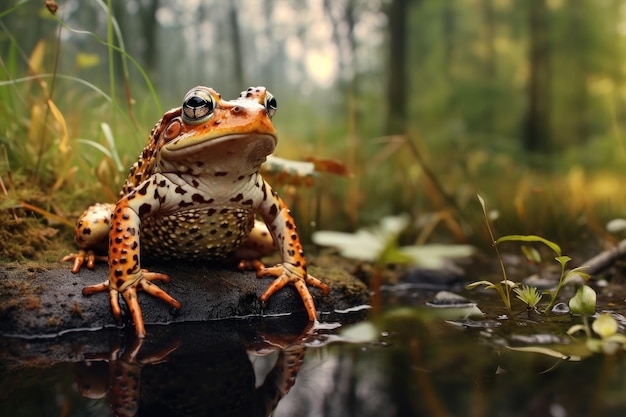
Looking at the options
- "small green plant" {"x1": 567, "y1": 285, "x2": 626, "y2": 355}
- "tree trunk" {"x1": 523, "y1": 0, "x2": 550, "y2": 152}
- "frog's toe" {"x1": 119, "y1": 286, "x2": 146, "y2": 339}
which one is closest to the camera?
"small green plant" {"x1": 567, "y1": 285, "x2": 626, "y2": 355}

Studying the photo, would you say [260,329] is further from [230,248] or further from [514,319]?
[514,319]

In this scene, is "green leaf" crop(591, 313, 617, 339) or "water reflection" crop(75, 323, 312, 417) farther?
"green leaf" crop(591, 313, 617, 339)

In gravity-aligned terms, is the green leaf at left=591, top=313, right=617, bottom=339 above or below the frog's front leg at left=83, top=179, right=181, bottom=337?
below

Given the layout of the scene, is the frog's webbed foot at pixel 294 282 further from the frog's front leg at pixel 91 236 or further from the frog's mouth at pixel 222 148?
the frog's front leg at pixel 91 236

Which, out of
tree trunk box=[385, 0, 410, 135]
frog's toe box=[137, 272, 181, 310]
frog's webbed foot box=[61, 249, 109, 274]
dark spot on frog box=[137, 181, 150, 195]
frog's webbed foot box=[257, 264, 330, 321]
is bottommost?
frog's webbed foot box=[257, 264, 330, 321]

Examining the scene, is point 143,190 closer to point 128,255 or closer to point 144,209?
point 144,209

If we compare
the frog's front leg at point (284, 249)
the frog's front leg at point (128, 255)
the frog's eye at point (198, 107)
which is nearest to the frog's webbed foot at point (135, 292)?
the frog's front leg at point (128, 255)

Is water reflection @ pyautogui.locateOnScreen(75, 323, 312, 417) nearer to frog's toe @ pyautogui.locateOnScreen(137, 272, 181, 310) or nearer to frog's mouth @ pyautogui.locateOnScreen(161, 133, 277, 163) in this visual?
frog's toe @ pyautogui.locateOnScreen(137, 272, 181, 310)

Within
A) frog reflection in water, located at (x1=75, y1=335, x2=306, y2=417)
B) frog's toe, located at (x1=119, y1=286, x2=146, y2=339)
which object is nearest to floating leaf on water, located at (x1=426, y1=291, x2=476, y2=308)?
frog reflection in water, located at (x1=75, y1=335, x2=306, y2=417)
